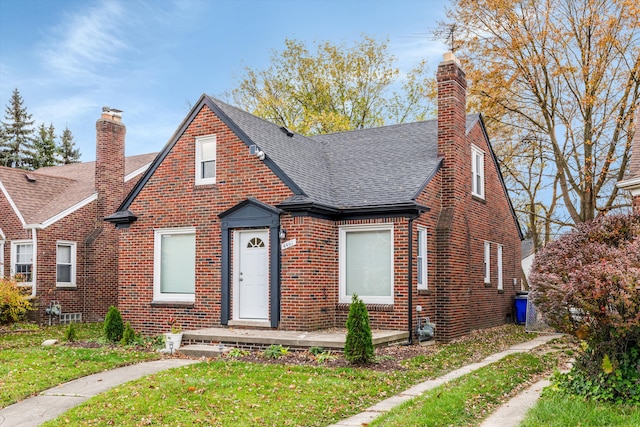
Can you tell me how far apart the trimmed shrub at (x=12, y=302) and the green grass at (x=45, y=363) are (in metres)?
3.31

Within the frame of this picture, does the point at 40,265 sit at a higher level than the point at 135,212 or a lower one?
lower

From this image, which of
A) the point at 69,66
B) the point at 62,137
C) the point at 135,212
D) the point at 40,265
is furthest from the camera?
the point at 62,137

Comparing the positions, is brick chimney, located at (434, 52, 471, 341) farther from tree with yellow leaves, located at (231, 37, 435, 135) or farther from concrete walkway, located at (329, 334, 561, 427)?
tree with yellow leaves, located at (231, 37, 435, 135)

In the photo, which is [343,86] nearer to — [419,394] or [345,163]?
[345,163]

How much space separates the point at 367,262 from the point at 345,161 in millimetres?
3928

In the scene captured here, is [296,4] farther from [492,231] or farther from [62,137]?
[62,137]

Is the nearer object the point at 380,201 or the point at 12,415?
the point at 12,415

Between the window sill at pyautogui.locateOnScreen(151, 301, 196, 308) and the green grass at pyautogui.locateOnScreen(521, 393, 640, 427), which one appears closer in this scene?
the green grass at pyautogui.locateOnScreen(521, 393, 640, 427)

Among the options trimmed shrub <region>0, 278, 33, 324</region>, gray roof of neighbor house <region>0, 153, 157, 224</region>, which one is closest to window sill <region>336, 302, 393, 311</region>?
trimmed shrub <region>0, 278, 33, 324</region>

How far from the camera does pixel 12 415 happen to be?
29.1 feet

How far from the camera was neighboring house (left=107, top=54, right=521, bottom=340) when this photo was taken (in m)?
14.5

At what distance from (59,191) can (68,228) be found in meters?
3.11

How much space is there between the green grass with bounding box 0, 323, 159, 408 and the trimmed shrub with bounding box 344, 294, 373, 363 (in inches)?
168

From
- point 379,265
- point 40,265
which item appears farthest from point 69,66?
point 379,265
